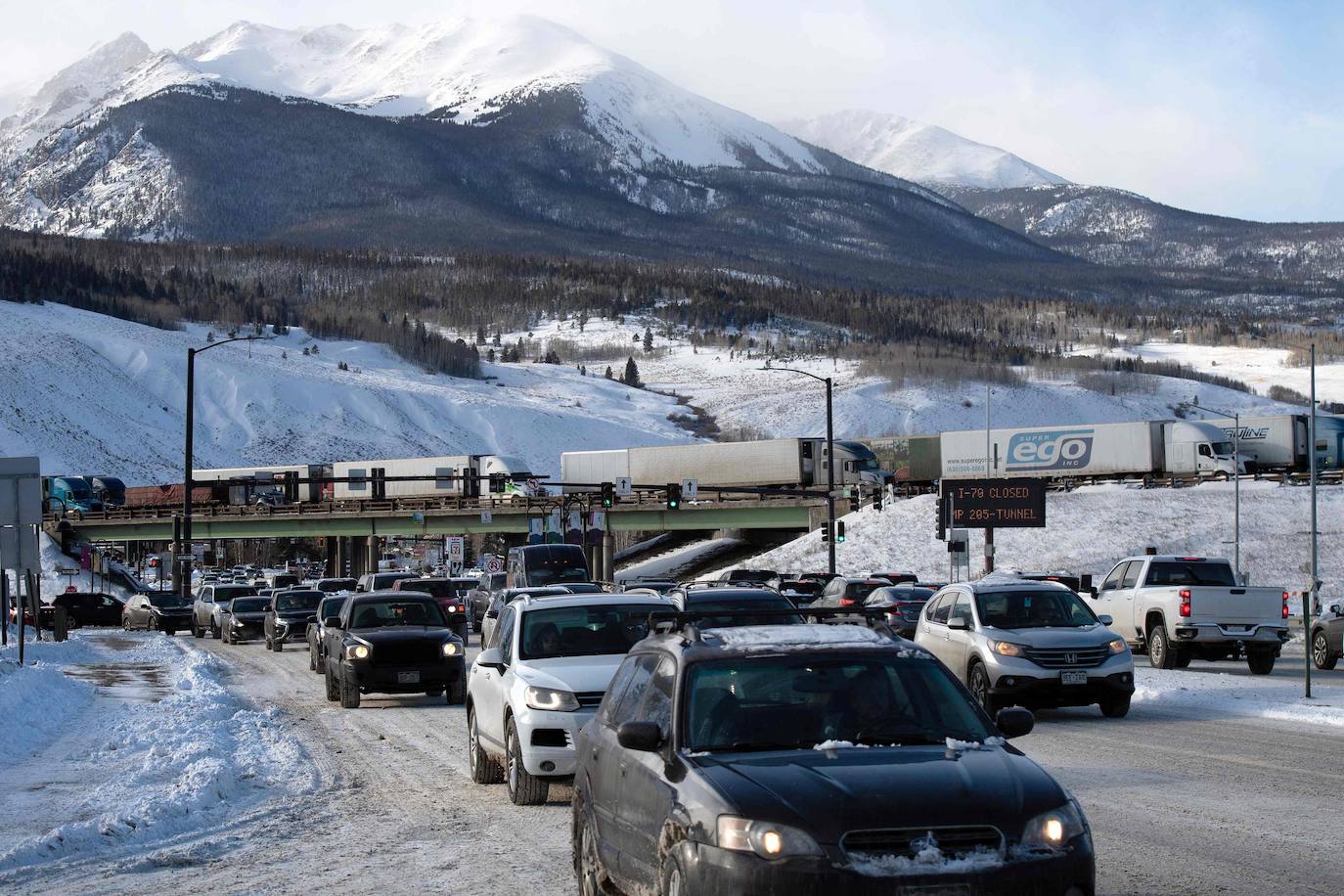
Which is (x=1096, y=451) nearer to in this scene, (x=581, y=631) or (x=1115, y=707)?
(x=1115, y=707)

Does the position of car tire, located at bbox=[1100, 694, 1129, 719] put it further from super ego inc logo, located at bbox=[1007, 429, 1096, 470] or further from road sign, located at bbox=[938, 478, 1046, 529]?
super ego inc logo, located at bbox=[1007, 429, 1096, 470]

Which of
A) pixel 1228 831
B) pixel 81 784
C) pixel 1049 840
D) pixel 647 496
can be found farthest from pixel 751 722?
pixel 647 496

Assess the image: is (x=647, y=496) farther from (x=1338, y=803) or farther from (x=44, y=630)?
(x=1338, y=803)

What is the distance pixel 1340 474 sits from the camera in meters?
73.0

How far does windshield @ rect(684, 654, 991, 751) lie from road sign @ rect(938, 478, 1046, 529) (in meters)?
44.4

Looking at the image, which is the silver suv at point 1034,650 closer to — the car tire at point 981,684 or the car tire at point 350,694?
the car tire at point 981,684

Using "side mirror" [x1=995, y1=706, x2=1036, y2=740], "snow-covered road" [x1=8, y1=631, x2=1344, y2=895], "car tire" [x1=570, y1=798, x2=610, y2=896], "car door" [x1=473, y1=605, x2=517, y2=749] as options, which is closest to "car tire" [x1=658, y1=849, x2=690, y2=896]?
"car tire" [x1=570, y1=798, x2=610, y2=896]

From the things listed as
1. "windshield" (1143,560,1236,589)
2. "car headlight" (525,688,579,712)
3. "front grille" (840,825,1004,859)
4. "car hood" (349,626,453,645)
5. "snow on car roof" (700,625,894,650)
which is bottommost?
"car hood" (349,626,453,645)

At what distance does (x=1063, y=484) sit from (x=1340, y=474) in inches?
491

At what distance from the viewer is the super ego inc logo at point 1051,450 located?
8412 cm

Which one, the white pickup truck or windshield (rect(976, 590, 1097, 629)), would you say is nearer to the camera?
windshield (rect(976, 590, 1097, 629))

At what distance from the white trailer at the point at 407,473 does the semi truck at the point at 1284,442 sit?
4302cm

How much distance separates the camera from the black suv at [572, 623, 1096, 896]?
A: 269 inches

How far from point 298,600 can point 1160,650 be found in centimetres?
2229
